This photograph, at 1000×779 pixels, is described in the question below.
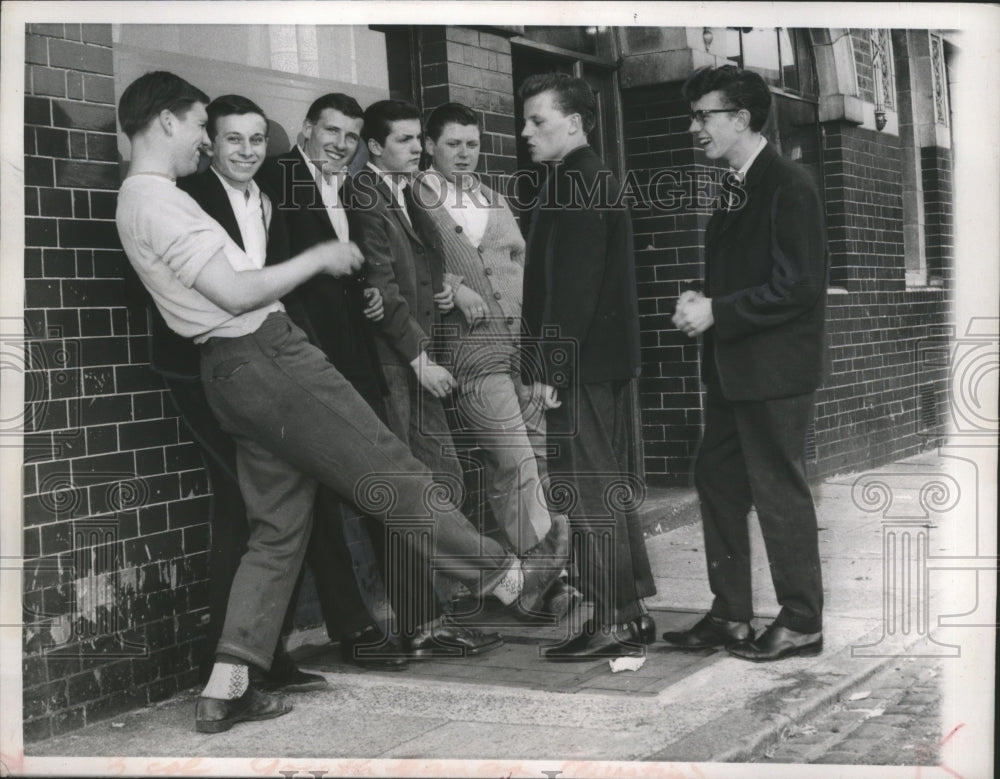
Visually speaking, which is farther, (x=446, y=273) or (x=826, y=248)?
(x=446, y=273)

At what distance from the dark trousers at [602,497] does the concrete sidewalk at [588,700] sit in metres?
0.22

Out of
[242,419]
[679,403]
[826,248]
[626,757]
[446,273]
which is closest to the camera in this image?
[626,757]

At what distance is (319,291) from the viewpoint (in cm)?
534

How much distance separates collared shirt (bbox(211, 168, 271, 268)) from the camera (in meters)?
5.19

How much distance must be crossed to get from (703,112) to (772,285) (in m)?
0.78

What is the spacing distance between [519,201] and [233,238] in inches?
53.9

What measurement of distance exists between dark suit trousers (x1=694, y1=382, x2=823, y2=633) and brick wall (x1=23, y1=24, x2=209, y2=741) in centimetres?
224

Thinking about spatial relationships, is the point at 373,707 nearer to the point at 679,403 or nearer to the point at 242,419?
the point at 242,419

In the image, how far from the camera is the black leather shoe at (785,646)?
5508 millimetres

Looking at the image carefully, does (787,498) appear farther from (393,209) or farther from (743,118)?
(393,209)

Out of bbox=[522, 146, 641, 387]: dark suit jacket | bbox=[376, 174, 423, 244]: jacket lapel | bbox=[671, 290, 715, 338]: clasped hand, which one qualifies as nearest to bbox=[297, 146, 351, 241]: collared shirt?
bbox=[376, 174, 423, 244]: jacket lapel

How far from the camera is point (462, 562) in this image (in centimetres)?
549

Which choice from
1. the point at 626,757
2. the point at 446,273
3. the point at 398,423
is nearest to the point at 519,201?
the point at 446,273

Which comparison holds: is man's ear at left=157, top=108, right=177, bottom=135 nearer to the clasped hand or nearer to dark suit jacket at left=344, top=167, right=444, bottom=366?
dark suit jacket at left=344, top=167, right=444, bottom=366
